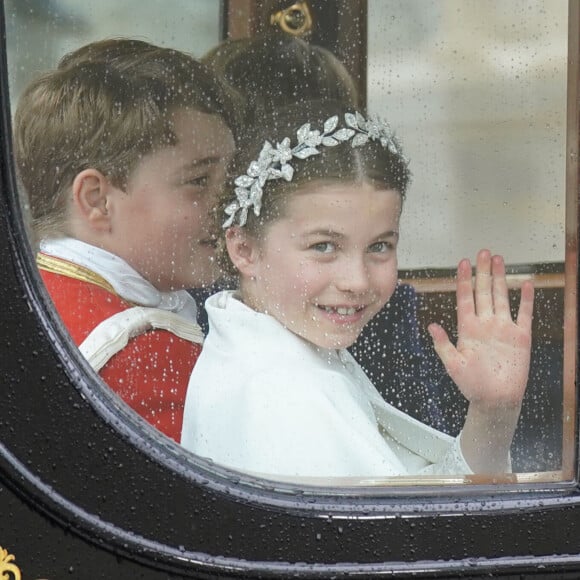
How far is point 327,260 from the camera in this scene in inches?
52.0

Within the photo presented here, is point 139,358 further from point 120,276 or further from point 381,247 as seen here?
point 381,247

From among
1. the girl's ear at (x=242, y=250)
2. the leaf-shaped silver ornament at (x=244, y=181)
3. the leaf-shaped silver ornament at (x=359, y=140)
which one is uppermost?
the leaf-shaped silver ornament at (x=359, y=140)

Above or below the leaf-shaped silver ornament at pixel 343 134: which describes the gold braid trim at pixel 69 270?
below

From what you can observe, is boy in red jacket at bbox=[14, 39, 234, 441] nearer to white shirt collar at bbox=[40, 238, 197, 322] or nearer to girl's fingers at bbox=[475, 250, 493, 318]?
white shirt collar at bbox=[40, 238, 197, 322]

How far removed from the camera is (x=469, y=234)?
134cm

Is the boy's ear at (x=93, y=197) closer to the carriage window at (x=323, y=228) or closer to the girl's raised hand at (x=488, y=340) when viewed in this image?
the carriage window at (x=323, y=228)

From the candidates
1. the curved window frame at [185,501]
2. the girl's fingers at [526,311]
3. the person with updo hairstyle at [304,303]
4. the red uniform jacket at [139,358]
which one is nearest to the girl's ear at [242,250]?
the person with updo hairstyle at [304,303]

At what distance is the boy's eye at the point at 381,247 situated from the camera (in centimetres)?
133

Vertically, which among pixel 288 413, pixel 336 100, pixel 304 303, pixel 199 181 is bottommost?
pixel 288 413

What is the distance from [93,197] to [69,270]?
0.08 metres

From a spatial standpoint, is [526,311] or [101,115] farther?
[526,311]

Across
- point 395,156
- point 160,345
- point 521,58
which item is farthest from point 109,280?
point 521,58

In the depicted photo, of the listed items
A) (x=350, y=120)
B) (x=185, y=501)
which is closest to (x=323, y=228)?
(x=350, y=120)

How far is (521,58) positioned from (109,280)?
1.72ft
